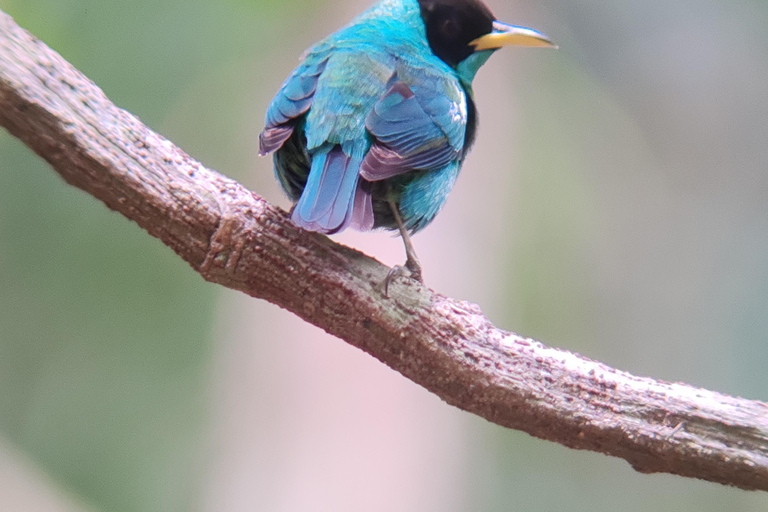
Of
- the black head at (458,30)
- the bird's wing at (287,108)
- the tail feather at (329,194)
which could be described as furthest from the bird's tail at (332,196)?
the black head at (458,30)

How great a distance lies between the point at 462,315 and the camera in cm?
201

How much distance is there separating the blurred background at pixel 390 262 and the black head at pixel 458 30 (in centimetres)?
115

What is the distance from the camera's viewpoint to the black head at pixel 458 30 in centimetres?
293

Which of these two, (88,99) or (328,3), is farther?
(328,3)

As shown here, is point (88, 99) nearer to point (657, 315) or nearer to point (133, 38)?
point (133, 38)

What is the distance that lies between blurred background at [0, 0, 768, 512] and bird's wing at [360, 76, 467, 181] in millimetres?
1430

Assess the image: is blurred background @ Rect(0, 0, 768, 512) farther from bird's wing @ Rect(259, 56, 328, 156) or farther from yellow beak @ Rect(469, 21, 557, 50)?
bird's wing @ Rect(259, 56, 328, 156)

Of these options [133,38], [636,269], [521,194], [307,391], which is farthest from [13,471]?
[636,269]

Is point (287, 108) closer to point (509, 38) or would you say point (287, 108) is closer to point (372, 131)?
point (372, 131)

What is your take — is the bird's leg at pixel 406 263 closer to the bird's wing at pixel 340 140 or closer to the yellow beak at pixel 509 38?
the bird's wing at pixel 340 140

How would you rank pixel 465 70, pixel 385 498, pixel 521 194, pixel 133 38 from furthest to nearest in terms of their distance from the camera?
pixel 521 194
pixel 133 38
pixel 385 498
pixel 465 70

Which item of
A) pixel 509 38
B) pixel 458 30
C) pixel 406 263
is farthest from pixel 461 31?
pixel 406 263

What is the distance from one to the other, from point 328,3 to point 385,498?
298cm

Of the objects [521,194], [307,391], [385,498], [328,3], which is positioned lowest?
[385,498]
